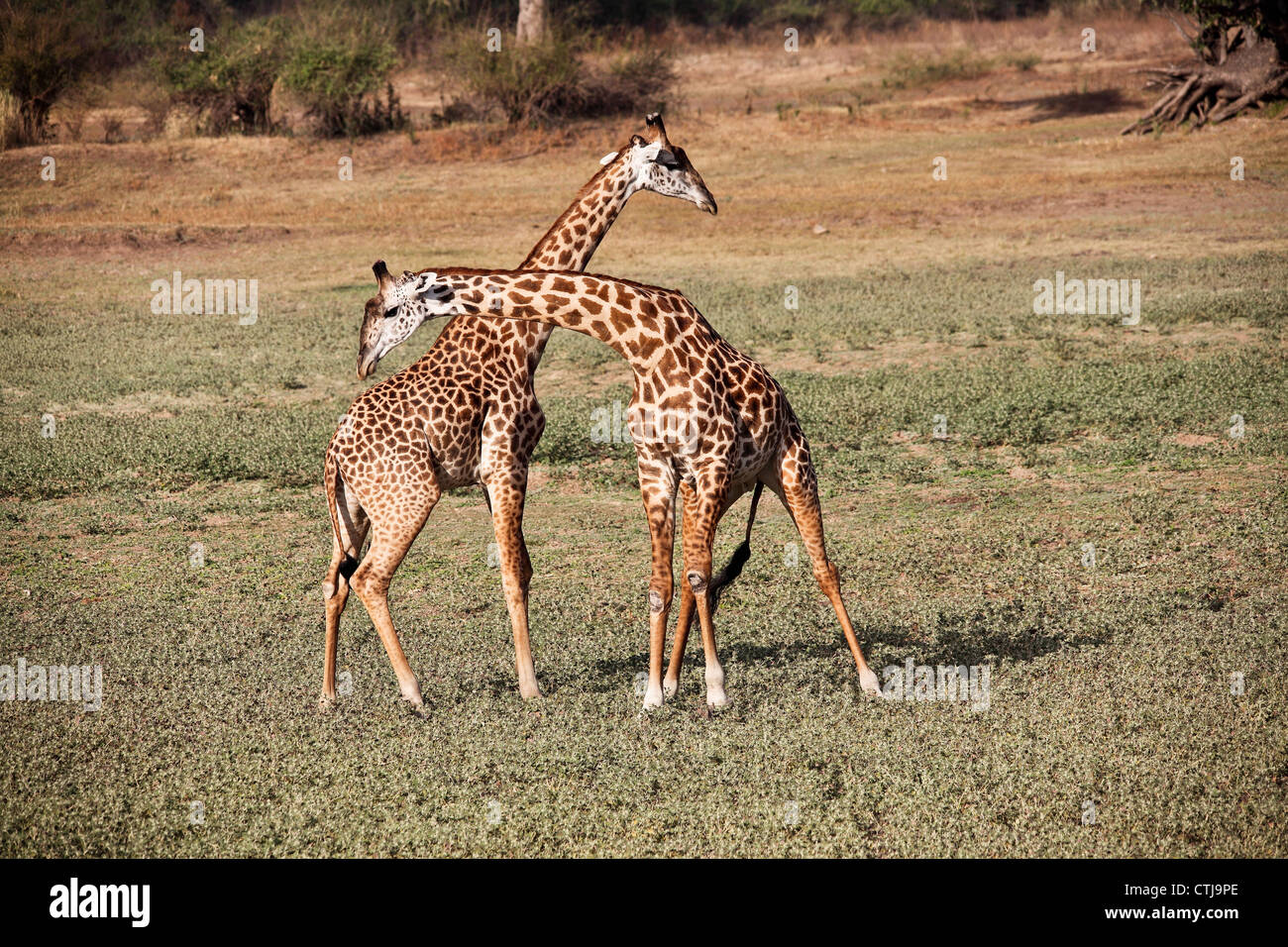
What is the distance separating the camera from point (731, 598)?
931cm

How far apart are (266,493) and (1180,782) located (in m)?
8.12

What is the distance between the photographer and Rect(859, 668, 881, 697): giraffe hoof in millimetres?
7453

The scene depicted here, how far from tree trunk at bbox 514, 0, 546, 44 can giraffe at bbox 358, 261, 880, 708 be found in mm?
27036

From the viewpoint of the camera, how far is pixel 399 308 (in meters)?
6.49

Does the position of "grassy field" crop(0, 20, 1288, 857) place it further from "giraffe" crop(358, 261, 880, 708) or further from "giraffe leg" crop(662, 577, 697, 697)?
"giraffe" crop(358, 261, 880, 708)

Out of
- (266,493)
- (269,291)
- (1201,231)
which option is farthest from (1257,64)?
(266,493)

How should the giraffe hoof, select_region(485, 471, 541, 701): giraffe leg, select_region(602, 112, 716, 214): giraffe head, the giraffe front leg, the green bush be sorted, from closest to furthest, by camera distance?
the giraffe front leg
select_region(485, 471, 541, 701): giraffe leg
the giraffe hoof
select_region(602, 112, 716, 214): giraffe head
the green bush

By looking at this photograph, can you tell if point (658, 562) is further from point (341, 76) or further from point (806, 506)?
point (341, 76)

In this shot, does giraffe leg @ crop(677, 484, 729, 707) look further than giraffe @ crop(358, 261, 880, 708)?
Yes

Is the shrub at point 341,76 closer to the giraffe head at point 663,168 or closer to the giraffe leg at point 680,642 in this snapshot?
the giraffe head at point 663,168

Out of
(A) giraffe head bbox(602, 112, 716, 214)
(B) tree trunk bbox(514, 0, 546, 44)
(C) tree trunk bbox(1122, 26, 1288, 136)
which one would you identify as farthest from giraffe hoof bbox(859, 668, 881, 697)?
(B) tree trunk bbox(514, 0, 546, 44)

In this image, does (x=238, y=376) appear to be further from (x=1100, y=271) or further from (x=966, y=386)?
(x=1100, y=271)

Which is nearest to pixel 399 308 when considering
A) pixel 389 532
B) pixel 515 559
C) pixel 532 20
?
pixel 389 532

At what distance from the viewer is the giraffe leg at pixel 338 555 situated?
723 cm
